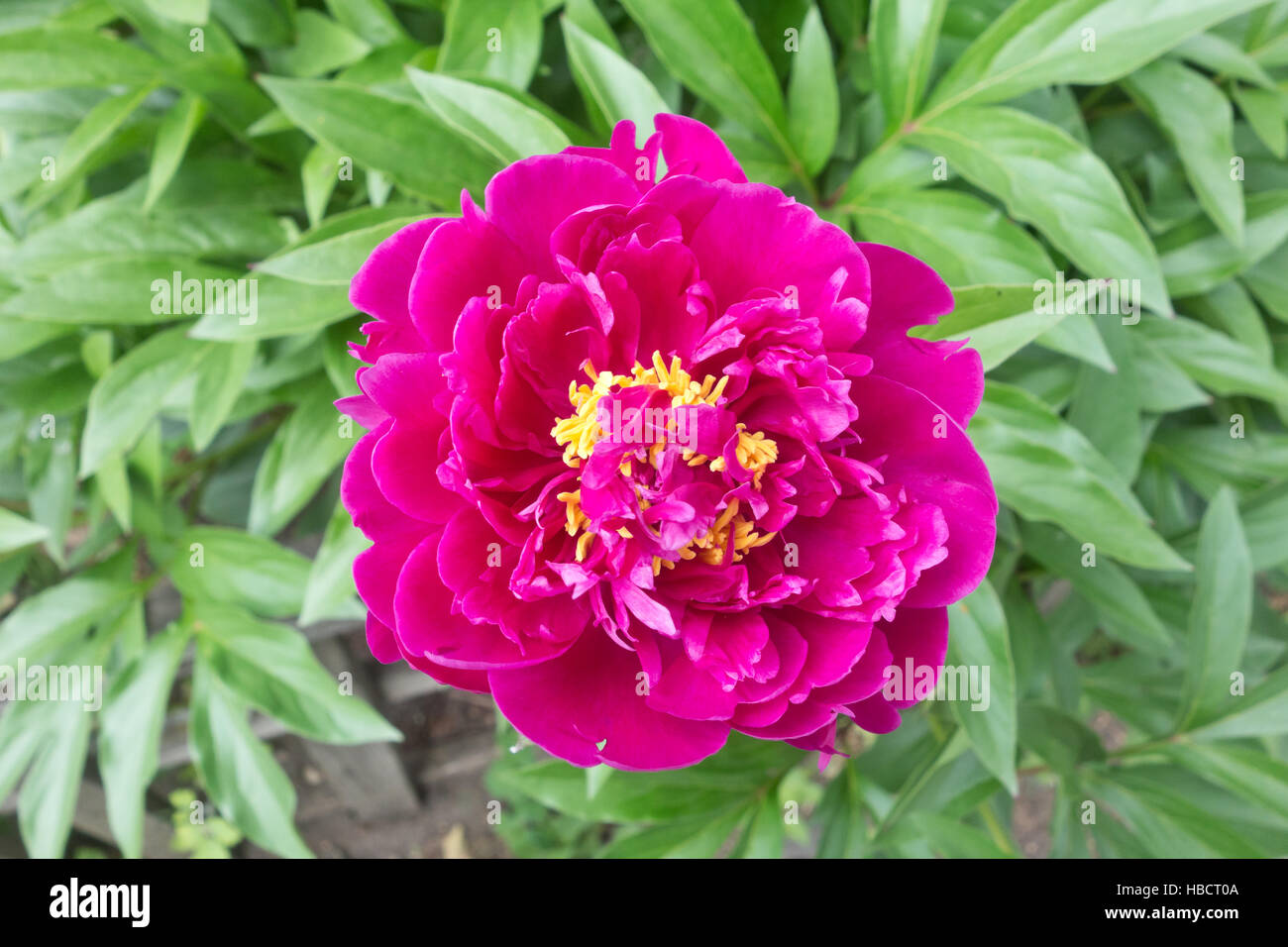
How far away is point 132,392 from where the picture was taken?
1.29m

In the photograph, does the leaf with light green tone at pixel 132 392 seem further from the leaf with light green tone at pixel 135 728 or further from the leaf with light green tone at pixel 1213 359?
the leaf with light green tone at pixel 1213 359

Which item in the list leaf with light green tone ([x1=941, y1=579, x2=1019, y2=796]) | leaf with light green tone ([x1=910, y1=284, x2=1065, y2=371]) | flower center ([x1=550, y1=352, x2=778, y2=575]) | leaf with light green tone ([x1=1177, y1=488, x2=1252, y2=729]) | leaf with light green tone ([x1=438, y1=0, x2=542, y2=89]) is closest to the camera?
flower center ([x1=550, y1=352, x2=778, y2=575])

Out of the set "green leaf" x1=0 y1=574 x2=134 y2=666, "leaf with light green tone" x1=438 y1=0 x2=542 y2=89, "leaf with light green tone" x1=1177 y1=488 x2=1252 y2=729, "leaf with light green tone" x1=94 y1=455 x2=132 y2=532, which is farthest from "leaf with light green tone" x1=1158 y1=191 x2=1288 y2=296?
"green leaf" x1=0 y1=574 x2=134 y2=666

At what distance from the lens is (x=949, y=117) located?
1.14m

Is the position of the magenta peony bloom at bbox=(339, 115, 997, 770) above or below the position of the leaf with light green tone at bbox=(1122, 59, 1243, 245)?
below

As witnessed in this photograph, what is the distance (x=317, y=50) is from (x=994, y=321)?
1.04 meters

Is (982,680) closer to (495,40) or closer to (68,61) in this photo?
(495,40)

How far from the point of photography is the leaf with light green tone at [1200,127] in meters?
1.25

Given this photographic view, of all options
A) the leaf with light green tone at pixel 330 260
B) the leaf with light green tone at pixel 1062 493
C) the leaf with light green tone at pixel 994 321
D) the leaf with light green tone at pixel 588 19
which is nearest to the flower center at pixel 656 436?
the leaf with light green tone at pixel 994 321

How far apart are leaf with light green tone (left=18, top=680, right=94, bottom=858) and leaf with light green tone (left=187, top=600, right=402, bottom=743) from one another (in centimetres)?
25

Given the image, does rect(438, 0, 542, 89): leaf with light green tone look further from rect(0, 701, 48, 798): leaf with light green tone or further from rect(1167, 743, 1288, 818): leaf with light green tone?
rect(1167, 743, 1288, 818): leaf with light green tone

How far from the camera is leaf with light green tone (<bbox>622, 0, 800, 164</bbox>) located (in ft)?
3.57
